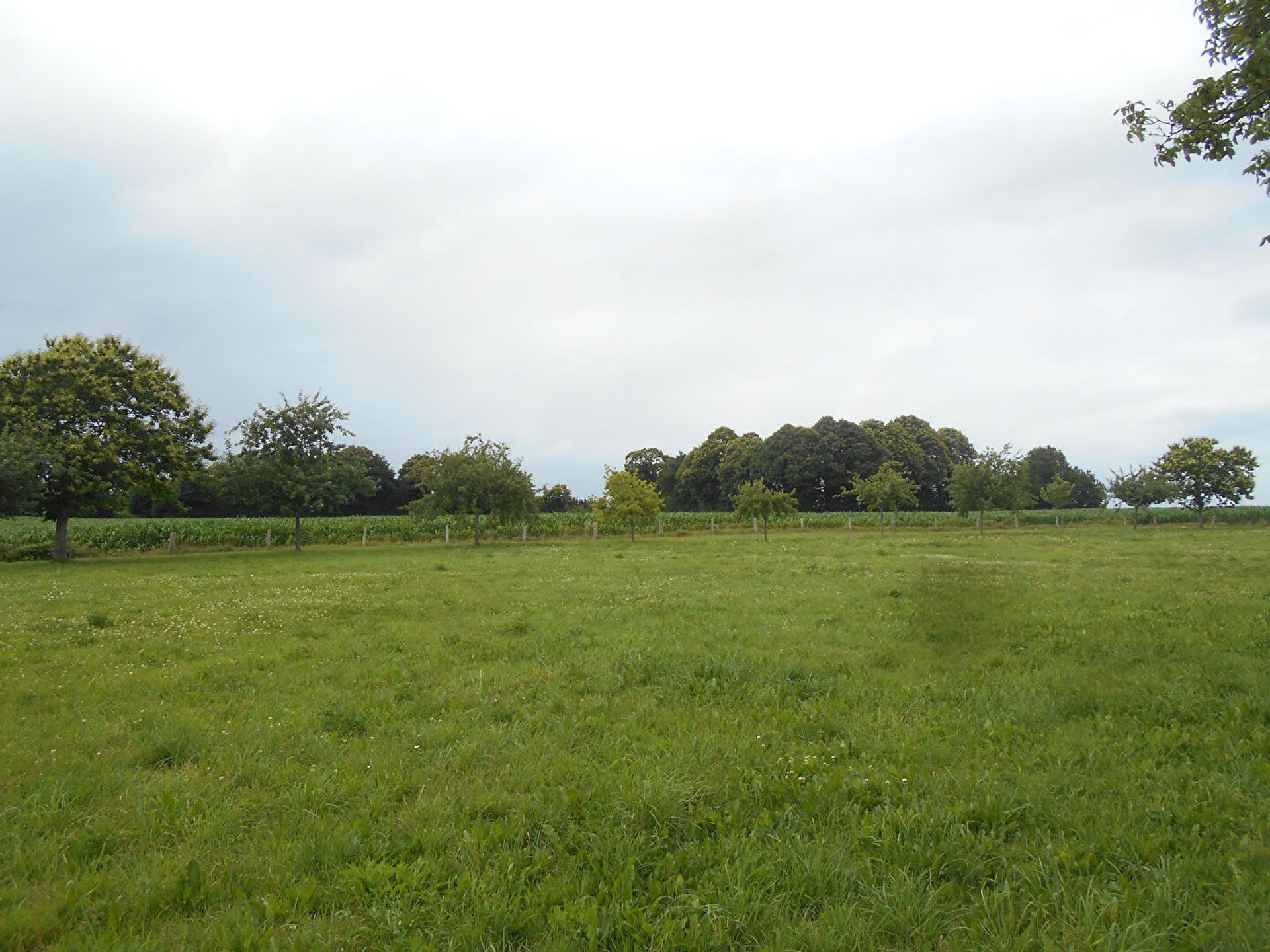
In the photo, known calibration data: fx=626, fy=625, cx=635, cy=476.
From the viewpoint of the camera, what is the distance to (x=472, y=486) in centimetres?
3791

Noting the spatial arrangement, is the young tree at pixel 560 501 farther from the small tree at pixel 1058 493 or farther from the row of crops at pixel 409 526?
the small tree at pixel 1058 493

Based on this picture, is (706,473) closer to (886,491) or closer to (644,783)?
(886,491)

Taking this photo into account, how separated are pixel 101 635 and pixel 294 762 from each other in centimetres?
798

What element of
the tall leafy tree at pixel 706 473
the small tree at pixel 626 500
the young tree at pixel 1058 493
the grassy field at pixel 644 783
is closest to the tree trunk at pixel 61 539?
the grassy field at pixel 644 783

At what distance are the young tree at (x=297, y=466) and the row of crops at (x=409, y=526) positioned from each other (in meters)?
5.64

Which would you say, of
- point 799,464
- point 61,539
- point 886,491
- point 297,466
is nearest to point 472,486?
point 297,466

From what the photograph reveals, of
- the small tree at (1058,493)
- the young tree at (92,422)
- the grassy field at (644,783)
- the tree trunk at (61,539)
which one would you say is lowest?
the grassy field at (644,783)

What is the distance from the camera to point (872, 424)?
9206 cm

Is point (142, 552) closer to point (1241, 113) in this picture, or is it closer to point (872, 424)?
point (1241, 113)

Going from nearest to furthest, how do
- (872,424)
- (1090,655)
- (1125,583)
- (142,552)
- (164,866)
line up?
(164,866)
(1090,655)
(1125,583)
(142,552)
(872,424)

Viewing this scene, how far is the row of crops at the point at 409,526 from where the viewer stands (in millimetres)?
35906

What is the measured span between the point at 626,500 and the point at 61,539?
2959 cm

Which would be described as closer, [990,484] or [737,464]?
[990,484]

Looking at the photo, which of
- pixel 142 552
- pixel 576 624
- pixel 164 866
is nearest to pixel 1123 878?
pixel 164 866
